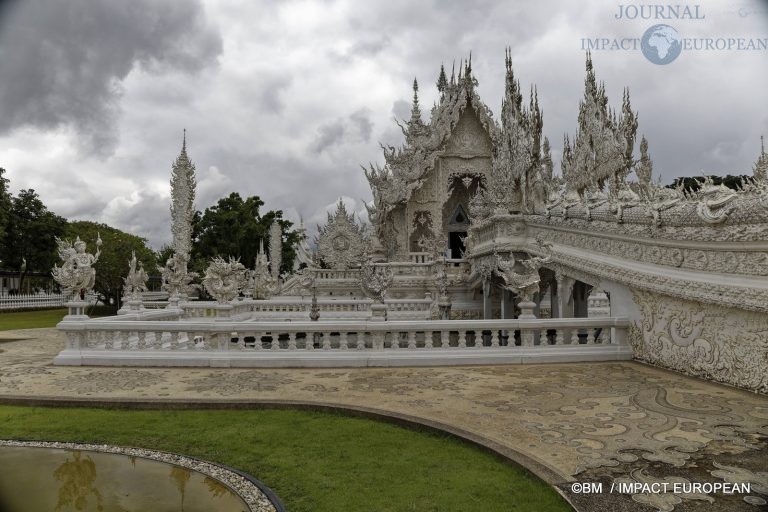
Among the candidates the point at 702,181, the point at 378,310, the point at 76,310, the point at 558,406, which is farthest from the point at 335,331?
the point at 702,181

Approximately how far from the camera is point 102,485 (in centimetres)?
374

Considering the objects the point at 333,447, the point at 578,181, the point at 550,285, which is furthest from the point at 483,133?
the point at 333,447

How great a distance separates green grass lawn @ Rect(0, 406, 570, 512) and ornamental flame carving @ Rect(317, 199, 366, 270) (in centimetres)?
1772

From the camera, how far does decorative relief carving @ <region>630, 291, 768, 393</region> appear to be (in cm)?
589

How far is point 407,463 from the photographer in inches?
158

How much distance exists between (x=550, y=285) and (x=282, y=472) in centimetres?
1121

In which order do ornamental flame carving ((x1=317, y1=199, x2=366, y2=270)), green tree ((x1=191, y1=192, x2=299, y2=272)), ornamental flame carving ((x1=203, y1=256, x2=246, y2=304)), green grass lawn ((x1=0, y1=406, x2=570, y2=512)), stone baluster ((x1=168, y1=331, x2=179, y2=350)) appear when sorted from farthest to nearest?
green tree ((x1=191, y1=192, x2=299, y2=272))
ornamental flame carving ((x1=317, y1=199, x2=366, y2=270))
ornamental flame carving ((x1=203, y1=256, x2=246, y2=304))
stone baluster ((x1=168, y1=331, x2=179, y2=350))
green grass lawn ((x1=0, y1=406, x2=570, y2=512))

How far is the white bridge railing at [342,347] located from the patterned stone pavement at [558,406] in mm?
295

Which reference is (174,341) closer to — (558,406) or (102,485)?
(102,485)

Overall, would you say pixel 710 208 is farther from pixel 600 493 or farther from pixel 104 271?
pixel 104 271

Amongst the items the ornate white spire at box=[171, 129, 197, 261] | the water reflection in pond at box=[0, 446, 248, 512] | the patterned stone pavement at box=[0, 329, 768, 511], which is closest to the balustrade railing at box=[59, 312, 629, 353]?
the patterned stone pavement at box=[0, 329, 768, 511]

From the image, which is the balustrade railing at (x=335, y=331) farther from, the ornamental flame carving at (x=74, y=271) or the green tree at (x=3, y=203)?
the green tree at (x=3, y=203)

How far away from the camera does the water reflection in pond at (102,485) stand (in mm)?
3387

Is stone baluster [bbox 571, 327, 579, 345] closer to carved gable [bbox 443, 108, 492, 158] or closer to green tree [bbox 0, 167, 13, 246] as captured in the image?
carved gable [bbox 443, 108, 492, 158]
